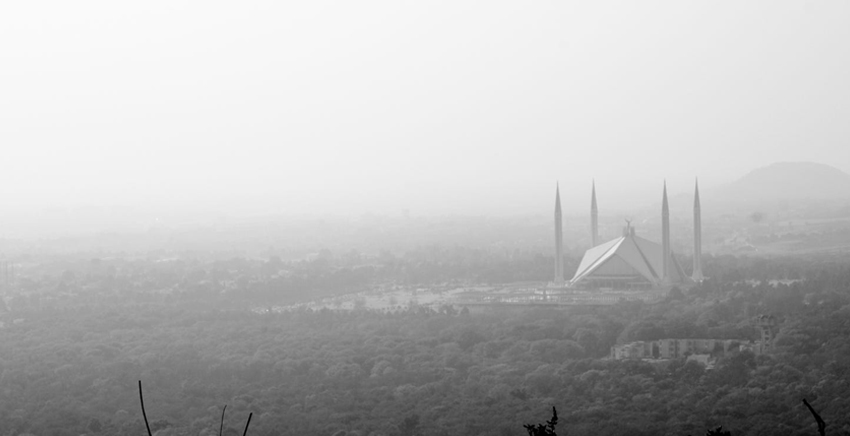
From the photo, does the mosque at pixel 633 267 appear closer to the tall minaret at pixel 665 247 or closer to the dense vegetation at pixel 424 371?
the tall minaret at pixel 665 247

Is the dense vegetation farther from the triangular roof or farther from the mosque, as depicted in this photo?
the triangular roof

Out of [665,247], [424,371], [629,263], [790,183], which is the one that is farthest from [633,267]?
[790,183]

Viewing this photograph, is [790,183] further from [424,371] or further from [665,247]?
[424,371]

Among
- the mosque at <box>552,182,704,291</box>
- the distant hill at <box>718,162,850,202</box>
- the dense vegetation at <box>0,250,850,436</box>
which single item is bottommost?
the dense vegetation at <box>0,250,850,436</box>

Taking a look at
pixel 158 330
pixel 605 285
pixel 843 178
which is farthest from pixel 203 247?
pixel 843 178

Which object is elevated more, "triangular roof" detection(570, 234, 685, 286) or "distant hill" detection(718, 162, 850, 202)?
"distant hill" detection(718, 162, 850, 202)

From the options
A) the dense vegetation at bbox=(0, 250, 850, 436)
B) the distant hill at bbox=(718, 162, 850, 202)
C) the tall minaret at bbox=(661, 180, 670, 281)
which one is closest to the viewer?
the dense vegetation at bbox=(0, 250, 850, 436)

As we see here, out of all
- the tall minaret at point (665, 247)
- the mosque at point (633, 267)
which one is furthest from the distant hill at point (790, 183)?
the tall minaret at point (665, 247)

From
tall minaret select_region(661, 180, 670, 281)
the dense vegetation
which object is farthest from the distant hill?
the dense vegetation
